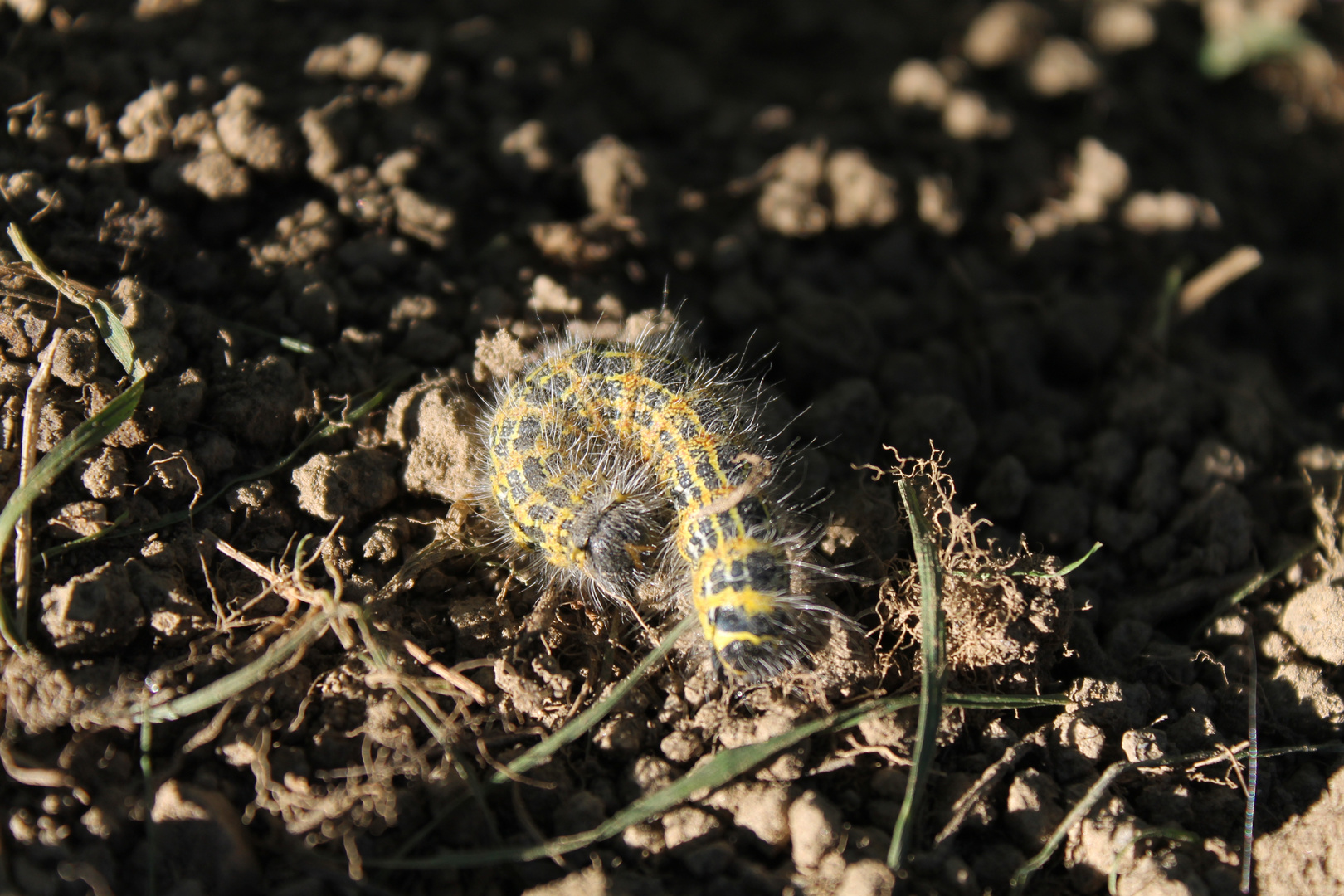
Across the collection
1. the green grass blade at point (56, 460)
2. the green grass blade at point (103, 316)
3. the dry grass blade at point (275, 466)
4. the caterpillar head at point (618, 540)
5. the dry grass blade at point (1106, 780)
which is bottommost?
the dry grass blade at point (1106, 780)

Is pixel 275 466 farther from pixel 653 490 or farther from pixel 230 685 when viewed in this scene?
pixel 653 490

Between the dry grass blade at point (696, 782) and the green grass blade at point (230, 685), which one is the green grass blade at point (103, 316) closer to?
the green grass blade at point (230, 685)

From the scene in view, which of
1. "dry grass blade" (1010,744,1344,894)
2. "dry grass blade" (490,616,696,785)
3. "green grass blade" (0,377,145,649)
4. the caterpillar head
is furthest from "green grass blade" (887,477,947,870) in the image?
"green grass blade" (0,377,145,649)

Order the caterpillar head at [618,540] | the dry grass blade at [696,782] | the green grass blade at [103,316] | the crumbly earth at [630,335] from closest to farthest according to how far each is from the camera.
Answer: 1. the dry grass blade at [696,782]
2. the crumbly earth at [630,335]
3. the green grass blade at [103,316]
4. the caterpillar head at [618,540]

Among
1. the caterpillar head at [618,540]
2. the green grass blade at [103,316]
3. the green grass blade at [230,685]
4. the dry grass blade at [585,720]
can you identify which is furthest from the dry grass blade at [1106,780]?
the green grass blade at [103,316]

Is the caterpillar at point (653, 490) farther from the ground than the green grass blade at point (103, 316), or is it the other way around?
the green grass blade at point (103, 316)
